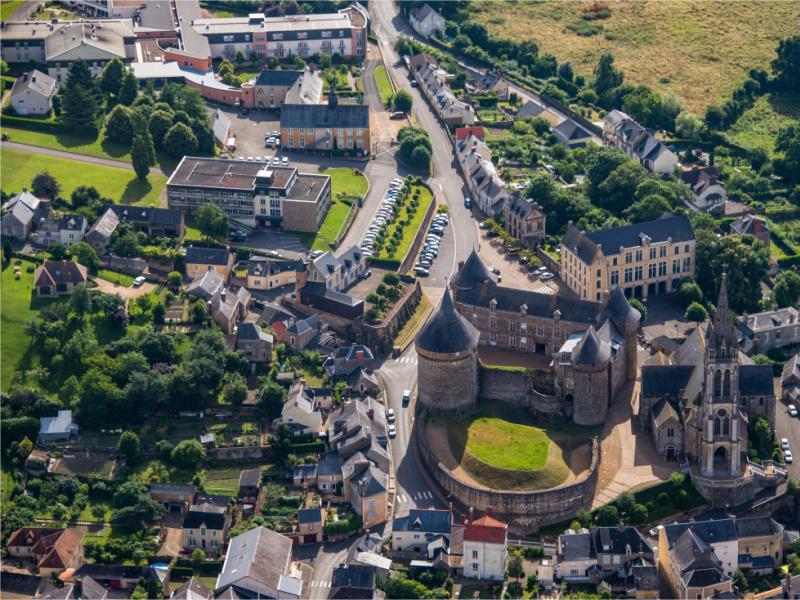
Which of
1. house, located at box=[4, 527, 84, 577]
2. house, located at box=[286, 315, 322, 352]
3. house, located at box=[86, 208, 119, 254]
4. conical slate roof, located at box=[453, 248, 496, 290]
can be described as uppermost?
conical slate roof, located at box=[453, 248, 496, 290]

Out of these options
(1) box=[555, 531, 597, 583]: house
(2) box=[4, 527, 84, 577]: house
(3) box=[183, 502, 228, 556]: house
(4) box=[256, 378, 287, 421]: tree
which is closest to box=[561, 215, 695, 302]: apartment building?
(4) box=[256, 378, 287, 421]: tree

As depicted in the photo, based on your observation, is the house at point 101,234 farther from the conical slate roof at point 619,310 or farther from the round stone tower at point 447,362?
the conical slate roof at point 619,310

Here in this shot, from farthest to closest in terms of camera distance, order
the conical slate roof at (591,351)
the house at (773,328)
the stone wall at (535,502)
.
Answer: the house at (773,328) < the conical slate roof at (591,351) < the stone wall at (535,502)

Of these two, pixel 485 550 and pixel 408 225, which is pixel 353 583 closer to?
pixel 485 550

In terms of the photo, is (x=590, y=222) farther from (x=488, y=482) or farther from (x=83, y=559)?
(x=83, y=559)

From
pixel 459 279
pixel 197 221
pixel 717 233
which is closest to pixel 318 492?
pixel 459 279

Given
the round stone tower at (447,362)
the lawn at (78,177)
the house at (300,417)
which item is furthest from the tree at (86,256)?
the round stone tower at (447,362)

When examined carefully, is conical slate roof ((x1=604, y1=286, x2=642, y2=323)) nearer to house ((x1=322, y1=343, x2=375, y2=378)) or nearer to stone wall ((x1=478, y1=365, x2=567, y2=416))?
stone wall ((x1=478, y1=365, x2=567, y2=416))
